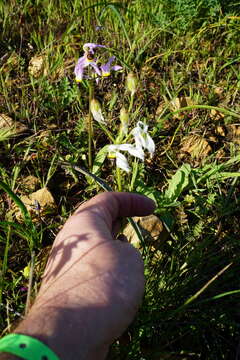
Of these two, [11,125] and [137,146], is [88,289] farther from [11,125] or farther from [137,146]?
[11,125]

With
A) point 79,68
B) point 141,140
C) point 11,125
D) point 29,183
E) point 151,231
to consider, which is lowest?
point 151,231

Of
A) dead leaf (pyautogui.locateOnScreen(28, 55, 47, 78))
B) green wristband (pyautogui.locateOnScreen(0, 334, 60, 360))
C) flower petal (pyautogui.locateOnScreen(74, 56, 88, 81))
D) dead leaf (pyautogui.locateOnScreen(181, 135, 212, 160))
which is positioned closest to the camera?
green wristband (pyautogui.locateOnScreen(0, 334, 60, 360))

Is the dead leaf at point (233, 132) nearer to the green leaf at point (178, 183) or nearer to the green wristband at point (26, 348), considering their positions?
the green leaf at point (178, 183)

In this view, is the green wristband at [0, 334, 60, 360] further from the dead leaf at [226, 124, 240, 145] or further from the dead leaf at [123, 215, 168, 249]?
the dead leaf at [226, 124, 240, 145]

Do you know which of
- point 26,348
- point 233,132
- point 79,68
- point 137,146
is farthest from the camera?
point 233,132

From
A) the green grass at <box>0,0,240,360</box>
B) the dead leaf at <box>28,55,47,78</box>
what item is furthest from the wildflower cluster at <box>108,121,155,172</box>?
the dead leaf at <box>28,55,47,78</box>

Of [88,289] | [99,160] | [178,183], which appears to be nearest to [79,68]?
[99,160]

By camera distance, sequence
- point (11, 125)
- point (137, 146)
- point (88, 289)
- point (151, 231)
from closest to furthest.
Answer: point (88, 289) → point (137, 146) → point (151, 231) → point (11, 125)
